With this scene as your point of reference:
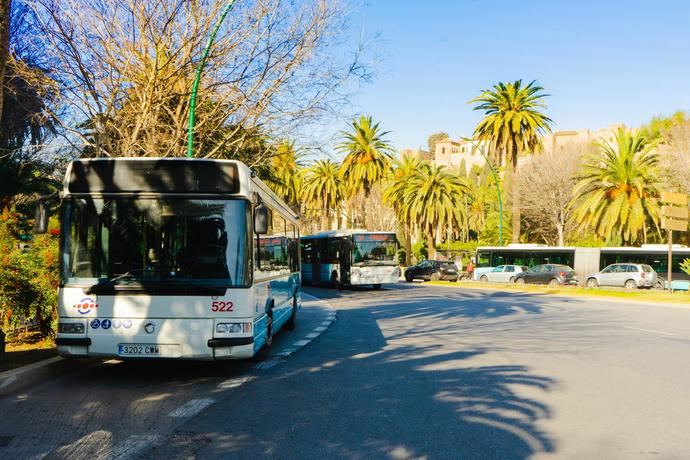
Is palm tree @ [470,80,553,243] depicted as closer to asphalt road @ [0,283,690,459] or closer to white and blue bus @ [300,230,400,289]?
white and blue bus @ [300,230,400,289]

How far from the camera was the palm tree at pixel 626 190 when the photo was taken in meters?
44.0

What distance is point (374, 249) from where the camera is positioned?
33.3m

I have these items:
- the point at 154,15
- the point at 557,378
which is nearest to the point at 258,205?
the point at 557,378

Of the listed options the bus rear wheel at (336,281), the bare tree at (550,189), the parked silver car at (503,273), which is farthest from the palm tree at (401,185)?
the bus rear wheel at (336,281)

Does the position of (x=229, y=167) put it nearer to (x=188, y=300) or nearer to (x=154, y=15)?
(x=188, y=300)

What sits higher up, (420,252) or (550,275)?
(420,252)

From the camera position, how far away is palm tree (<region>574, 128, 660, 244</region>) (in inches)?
1732

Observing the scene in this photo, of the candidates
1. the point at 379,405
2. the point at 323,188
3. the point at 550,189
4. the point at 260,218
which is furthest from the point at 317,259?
the point at 550,189

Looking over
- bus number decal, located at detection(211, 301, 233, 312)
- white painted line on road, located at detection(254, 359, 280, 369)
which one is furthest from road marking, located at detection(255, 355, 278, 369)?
bus number decal, located at detection(211, 301, 233, 312)

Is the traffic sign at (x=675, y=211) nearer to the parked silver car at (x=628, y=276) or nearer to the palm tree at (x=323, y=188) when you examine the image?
the parked silver car at (x=628, y=276)

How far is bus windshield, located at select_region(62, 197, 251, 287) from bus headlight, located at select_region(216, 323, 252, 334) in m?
0.48

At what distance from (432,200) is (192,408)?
159ft

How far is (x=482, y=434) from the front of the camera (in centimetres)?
579

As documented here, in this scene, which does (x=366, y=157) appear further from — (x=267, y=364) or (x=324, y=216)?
(x=267, y=364)
